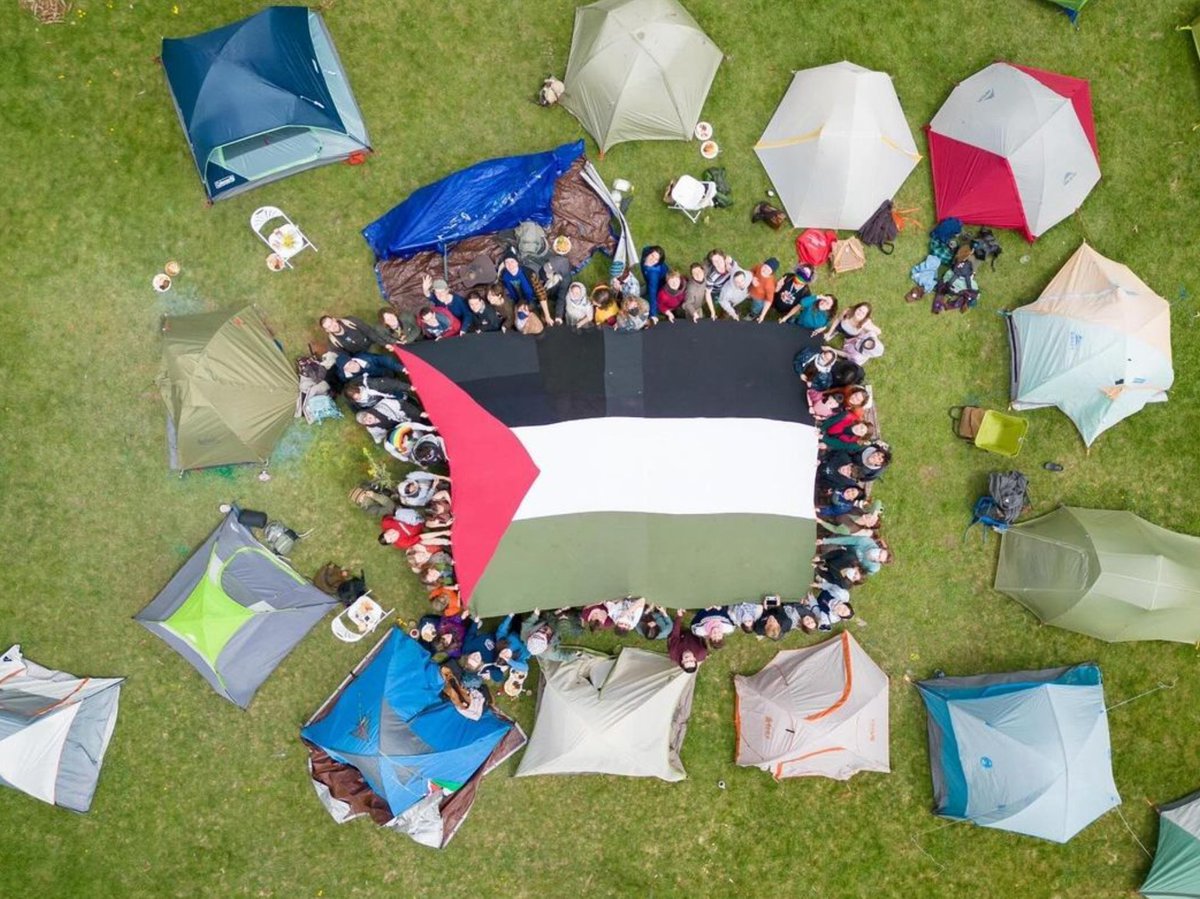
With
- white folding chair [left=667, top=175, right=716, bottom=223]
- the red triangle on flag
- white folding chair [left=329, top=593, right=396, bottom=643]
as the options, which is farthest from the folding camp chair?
white folding chair [left=667, top=175, right=716, bottom=223]

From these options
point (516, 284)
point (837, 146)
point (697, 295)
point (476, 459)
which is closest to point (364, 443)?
point (476, 459)

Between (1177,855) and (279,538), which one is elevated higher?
(279,538)

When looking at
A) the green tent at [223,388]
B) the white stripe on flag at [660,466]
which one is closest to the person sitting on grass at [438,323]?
the white stripe on flag at [660,466]

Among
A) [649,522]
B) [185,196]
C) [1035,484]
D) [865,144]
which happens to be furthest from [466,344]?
[1035,484]

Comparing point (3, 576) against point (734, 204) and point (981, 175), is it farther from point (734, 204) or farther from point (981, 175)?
point (981, 175)

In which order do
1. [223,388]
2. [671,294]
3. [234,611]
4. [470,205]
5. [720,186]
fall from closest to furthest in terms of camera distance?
[223,388] < [234,611] < [671,294] < [470,205] < [720,186]

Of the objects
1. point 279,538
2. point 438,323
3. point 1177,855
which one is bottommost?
point 1177,855

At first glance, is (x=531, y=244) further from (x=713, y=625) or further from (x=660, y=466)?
(x=713, y=625)

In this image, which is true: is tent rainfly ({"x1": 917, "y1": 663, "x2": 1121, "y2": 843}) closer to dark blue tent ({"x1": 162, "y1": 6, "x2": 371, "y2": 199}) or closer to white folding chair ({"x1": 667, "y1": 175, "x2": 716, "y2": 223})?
white folding chair ({"x1": 667, "y1": 175, "x2": 716, "y2": 223})
